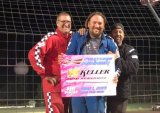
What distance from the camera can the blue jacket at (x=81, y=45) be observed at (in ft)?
13.0

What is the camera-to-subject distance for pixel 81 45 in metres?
3.94

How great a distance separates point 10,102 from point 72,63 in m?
4.33

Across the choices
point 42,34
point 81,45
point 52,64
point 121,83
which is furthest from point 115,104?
point 42,34

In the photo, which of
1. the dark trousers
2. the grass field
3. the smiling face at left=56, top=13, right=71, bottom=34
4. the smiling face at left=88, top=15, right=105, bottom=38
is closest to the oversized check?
the smiling face at left=88, top=15, right=105, bottom=38

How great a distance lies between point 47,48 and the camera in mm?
4246

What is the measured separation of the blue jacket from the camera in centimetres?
395

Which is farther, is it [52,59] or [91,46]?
[52,59]

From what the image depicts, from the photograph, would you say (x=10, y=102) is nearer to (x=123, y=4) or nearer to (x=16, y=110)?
(x=16, y=110)

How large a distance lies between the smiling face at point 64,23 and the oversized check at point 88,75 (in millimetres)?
441

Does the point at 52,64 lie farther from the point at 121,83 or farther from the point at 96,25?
the point at 121,83

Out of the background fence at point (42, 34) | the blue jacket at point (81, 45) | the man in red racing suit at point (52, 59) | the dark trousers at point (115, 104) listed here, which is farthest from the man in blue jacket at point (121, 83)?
→ the background fence at point (42, 34)

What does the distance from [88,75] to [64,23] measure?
0.65 metres

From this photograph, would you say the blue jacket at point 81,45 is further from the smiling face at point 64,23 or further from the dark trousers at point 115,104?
the dark trousers at point 115,104

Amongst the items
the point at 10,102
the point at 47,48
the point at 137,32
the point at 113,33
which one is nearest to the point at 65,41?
the point at 47,48
